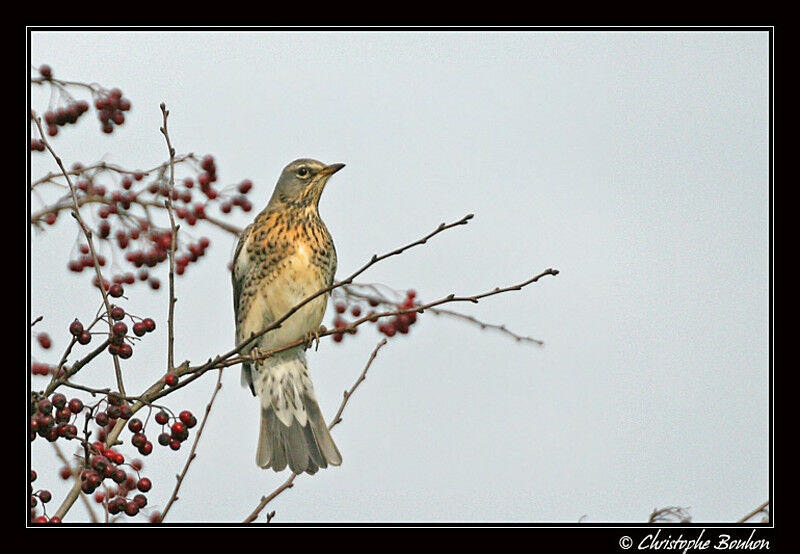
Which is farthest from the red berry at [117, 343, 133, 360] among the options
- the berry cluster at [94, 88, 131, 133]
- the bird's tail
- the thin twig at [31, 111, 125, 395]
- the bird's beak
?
the bird's beak

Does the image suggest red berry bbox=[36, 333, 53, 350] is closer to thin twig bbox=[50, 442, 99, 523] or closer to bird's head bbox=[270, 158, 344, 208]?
thin twig bbox=[50, 442, 99, 523]

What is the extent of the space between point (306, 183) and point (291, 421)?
1402 millimetres

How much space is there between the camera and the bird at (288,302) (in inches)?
204

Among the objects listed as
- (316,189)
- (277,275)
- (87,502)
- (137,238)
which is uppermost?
(316,189)

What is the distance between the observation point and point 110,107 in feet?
13.6

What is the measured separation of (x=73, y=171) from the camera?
3988 millimetres

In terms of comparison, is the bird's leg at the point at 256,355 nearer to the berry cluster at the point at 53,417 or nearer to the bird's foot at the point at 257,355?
the bird's foot at the point at 257,355

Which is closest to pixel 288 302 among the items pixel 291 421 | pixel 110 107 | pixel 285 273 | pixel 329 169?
pixel 285 273

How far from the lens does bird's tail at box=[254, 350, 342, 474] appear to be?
519cm

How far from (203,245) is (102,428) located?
3.93 feet

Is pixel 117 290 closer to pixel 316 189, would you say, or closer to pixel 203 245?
pixel 203 245
